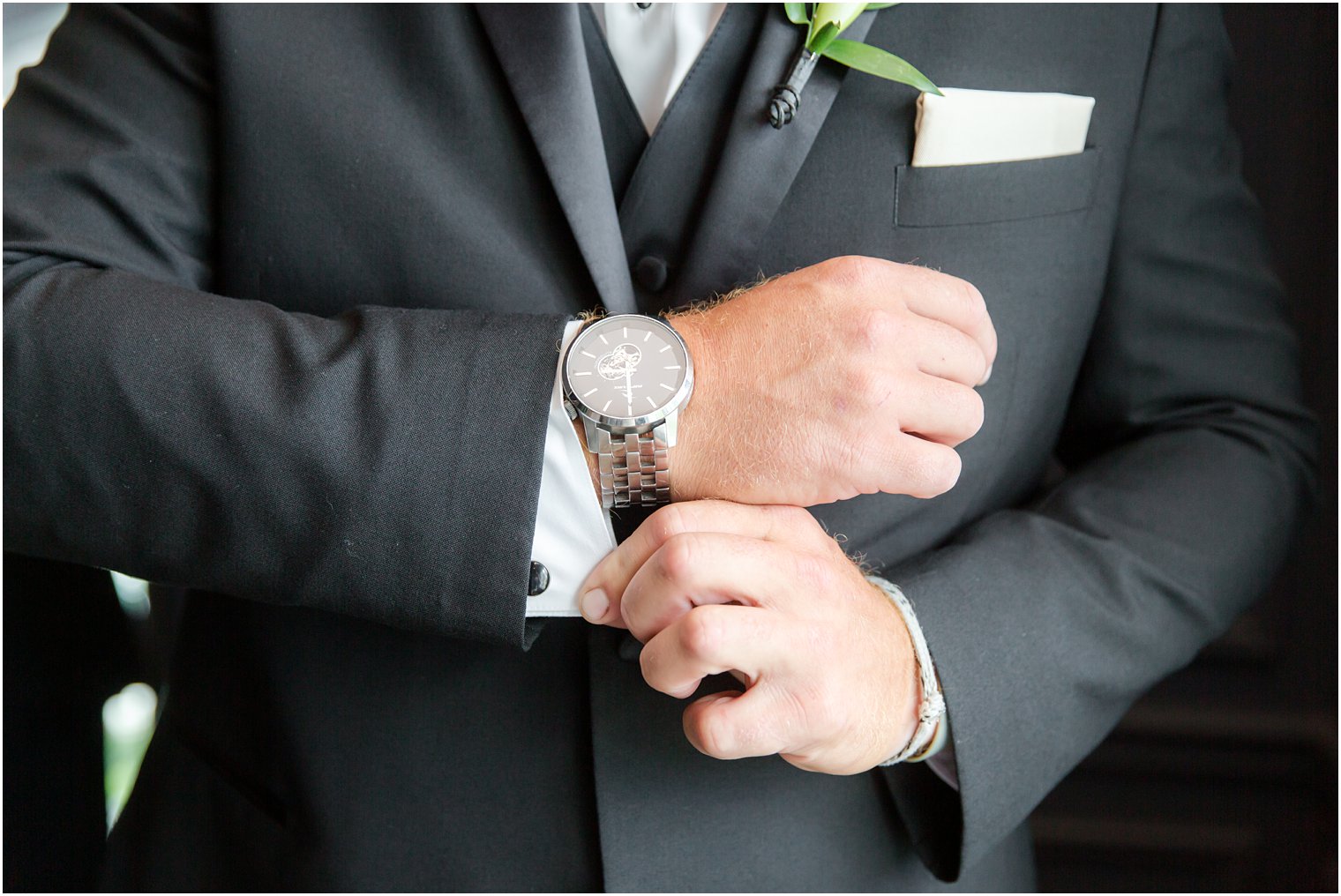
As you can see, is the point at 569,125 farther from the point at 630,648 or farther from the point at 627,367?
the point at 630,648

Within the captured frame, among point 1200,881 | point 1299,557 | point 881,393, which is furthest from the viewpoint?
point 1200,881

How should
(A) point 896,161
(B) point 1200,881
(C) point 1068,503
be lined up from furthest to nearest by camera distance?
(B) point 1200,881, (C) point 1068,503, (A) point 896,161

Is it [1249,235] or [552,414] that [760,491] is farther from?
[1249,235]

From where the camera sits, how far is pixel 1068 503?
3.51 ft

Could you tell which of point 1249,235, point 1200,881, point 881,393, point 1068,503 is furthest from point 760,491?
point 1200,881

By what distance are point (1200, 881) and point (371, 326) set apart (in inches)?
72.6

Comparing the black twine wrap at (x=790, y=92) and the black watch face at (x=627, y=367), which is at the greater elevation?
the black twine wrap at (x=790, y=92)

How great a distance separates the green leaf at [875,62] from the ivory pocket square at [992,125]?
0.15 ft

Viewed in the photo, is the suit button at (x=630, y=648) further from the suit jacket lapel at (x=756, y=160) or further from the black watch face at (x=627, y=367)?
the suit jacket lapel at (x=756, y=160)

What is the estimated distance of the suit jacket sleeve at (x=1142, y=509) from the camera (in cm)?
93

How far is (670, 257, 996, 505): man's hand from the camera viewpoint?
0.78m

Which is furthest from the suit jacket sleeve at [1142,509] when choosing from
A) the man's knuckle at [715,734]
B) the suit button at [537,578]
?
the suit button at [537,578]

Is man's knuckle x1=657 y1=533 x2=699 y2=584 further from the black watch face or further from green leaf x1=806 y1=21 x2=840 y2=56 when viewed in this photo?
green leaf x1=806 y1=21 x2=840 y2=56

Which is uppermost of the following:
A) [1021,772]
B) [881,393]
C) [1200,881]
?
[881,393]
